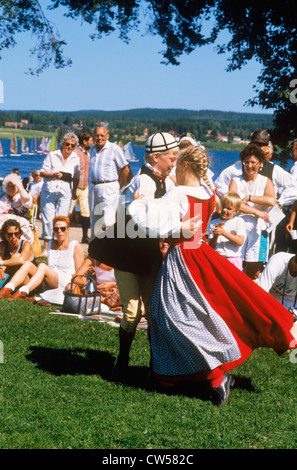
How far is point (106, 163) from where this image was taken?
9898 millimetres

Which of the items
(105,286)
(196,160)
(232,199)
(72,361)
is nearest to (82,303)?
(105,286)

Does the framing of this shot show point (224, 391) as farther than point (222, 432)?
Yes

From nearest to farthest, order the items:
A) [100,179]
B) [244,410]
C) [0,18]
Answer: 1. [244,410]
2. [100,179]
3. [0,18]

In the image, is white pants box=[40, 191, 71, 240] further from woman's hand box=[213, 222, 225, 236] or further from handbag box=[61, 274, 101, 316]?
woman's hand box=[213, 222, 225, 236]

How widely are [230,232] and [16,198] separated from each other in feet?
14.6

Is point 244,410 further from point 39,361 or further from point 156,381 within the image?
point 39,361

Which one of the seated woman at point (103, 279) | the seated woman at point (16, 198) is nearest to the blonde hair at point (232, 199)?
the seated woman at point (103, 279)

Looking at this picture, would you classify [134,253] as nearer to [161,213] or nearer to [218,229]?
[161,213]

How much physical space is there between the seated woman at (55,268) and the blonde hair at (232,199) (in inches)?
85.2

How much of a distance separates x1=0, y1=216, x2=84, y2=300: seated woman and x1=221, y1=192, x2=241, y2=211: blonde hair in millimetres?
2165

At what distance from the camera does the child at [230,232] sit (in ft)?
22.8

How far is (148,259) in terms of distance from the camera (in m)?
4.82
